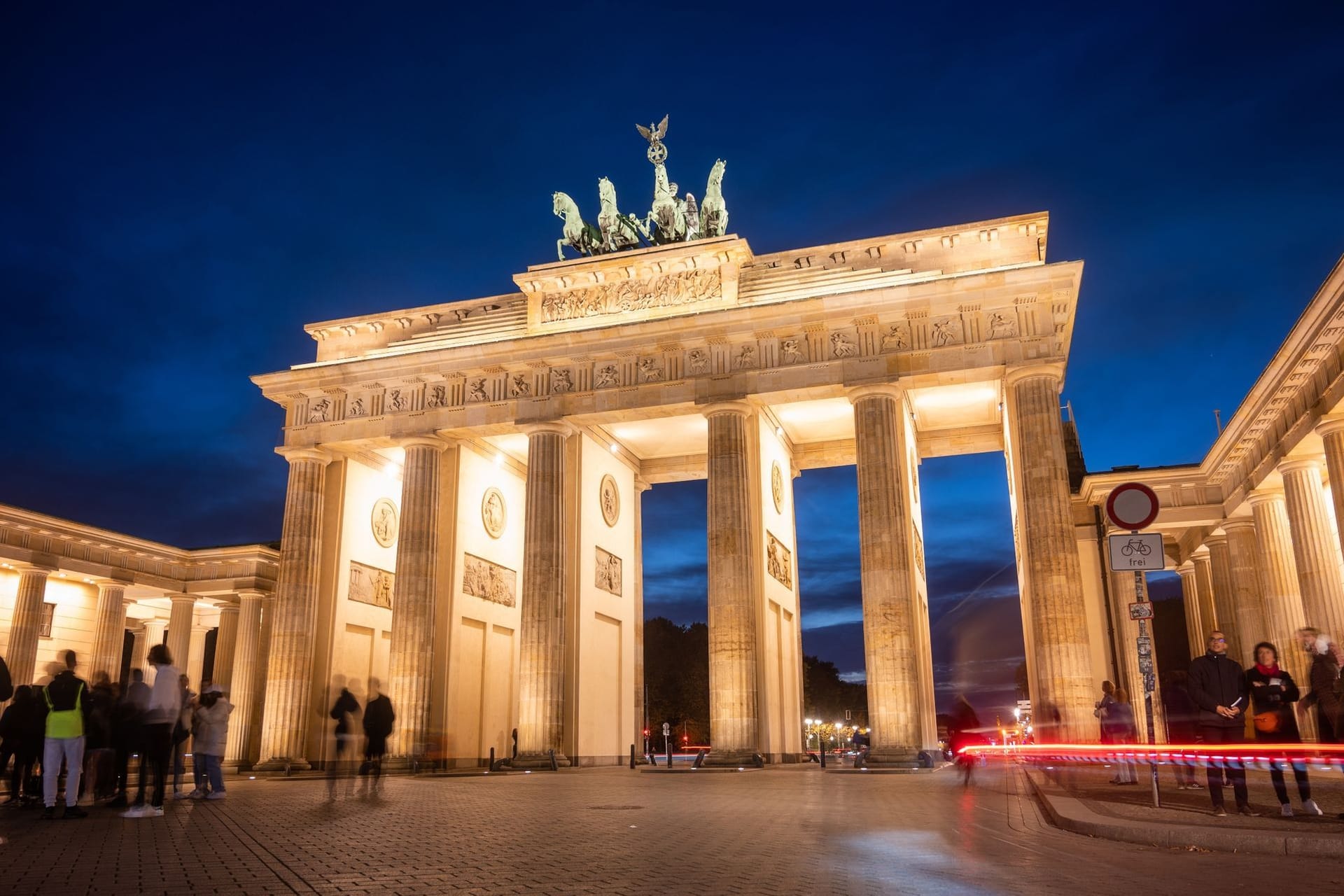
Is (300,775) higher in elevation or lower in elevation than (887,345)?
lower

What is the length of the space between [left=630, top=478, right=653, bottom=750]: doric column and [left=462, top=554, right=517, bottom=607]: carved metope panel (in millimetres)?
4636

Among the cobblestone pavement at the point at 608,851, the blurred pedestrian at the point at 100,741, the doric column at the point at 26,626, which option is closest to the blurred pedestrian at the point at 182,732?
the blurred pedestrian at the point at 100,741

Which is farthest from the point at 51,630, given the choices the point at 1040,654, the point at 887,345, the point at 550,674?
the point at 1040,654

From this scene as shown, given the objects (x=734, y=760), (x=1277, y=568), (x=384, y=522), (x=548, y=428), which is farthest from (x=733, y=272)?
(x=1277, y=568)

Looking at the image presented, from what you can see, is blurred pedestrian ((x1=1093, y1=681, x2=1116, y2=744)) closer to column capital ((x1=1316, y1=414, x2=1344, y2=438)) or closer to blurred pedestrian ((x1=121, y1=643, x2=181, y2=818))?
column capital ((x1=1316, y1=414, x2=1344, y2=438))

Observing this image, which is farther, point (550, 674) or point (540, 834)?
point (550, 674)

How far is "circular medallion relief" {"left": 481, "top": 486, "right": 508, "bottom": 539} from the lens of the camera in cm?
3706

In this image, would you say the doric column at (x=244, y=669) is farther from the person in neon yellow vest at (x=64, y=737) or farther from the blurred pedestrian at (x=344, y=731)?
the person in neon yellow vest at (x=64, y=737)

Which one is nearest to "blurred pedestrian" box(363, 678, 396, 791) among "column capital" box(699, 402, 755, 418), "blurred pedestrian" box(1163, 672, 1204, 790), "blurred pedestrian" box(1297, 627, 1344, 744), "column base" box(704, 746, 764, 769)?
"blurred pedestrian" box(1163, 672, 1204, 790)

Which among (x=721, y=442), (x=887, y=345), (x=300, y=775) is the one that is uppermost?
(x=887, y=345)

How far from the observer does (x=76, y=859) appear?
845 cm

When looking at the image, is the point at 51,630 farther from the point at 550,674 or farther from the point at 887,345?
the point at 887,345

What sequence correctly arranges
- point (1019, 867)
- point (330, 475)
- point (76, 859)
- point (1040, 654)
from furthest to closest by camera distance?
point (330, 475), point (1040, 654), point (76, 859), point (1019, 867)

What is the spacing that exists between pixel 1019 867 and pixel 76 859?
7555 mm
